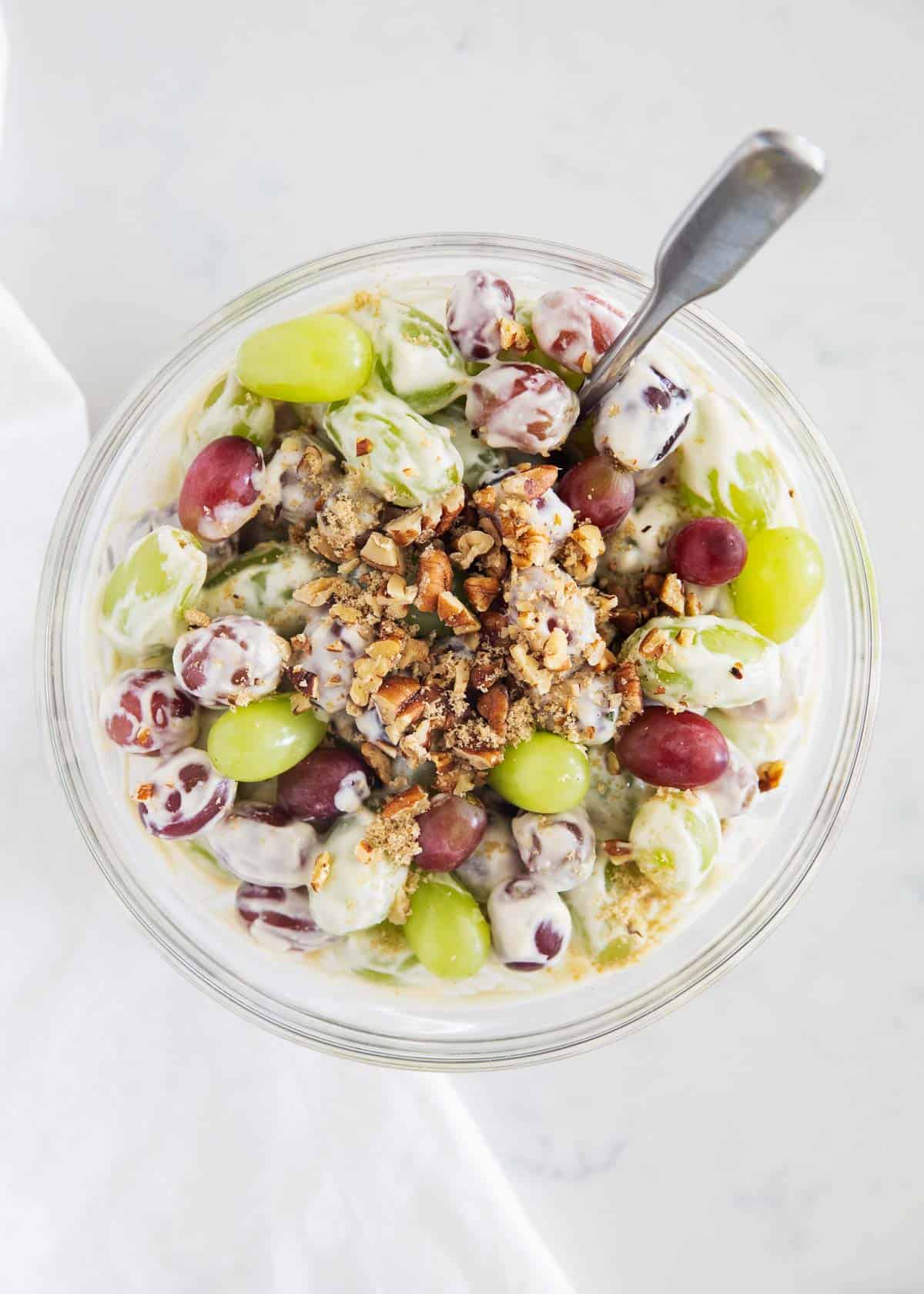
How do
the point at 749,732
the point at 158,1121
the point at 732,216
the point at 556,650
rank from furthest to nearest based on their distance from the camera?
the point at 158,1121 < the point at 749,732 < the point at 556,650 < the point at 732,216

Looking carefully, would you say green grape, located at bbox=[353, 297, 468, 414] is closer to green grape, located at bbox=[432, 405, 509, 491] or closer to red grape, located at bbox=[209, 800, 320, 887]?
green grape, located at bbox=[432, 405, 509, 491]

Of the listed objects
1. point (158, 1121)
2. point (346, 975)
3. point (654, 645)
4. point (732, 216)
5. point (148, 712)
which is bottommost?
point (158, 1121)

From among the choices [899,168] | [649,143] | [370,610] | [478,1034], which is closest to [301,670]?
[370,610]

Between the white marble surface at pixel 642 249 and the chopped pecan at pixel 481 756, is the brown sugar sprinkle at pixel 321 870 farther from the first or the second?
the white marble surface at pixel 642 249

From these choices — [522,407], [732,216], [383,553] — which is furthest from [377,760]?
[732,216]

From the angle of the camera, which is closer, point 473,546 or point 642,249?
point 473,546

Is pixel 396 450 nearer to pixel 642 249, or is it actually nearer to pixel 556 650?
pixel 556 650
